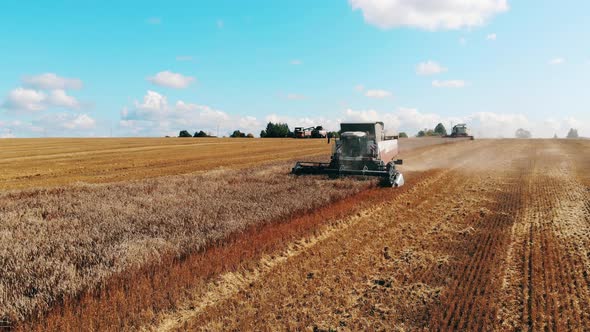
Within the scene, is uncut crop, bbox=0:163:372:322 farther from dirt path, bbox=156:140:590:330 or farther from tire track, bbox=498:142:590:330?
tire track, bbox=498:142:590:330

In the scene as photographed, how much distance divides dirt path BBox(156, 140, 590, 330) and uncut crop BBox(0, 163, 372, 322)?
1878 mm

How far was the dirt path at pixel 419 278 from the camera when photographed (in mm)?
4891

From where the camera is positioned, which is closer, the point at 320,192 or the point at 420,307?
the point at 420,307

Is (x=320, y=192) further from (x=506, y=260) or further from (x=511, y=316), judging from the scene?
(x=511, y=316)

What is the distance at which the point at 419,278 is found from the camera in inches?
242

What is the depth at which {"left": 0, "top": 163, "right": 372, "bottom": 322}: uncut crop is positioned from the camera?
5.79 meters

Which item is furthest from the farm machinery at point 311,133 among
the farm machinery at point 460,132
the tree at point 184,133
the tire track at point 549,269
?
the tire track at point 549,269

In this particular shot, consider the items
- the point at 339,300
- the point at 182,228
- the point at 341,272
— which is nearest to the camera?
the point at 339,300

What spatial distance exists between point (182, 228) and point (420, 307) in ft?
19.2

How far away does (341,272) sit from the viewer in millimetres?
6348

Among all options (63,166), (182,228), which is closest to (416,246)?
(182,228)

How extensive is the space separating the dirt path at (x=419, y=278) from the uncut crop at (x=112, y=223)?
188 cm

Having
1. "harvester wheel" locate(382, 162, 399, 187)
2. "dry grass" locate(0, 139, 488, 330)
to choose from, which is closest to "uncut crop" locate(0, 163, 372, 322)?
"dry grass" locate(0, 139, 488, 330)

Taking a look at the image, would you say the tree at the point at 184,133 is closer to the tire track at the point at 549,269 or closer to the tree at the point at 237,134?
the tree at the point at 237,134
